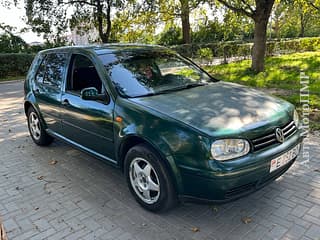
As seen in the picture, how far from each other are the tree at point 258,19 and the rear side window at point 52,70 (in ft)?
26.2

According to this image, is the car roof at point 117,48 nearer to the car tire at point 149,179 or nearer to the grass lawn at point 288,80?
the car tire at point 149,179

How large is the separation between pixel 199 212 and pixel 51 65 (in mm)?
3207

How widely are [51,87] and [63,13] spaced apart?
57.1ft

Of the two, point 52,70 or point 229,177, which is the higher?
point 52,70

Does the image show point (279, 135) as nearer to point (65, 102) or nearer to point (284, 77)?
point (65, 102)

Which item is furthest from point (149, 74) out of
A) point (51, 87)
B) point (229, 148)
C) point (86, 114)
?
point (51, 87)

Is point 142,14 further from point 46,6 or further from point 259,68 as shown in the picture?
point 259,68

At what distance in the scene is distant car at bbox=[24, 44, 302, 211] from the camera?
268 centimetres

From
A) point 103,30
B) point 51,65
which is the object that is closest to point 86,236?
point 51,65

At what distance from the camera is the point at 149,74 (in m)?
3.82

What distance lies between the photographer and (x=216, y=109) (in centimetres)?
306

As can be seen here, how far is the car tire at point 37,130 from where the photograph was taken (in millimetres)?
5278

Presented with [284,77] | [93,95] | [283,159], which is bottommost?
[283,159]

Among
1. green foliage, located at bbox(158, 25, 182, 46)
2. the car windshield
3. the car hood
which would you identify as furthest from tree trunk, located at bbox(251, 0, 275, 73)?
green foliage, located at bbox(158, 25, 182, 46)
